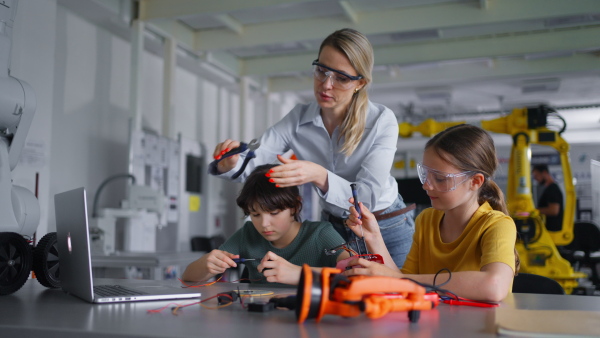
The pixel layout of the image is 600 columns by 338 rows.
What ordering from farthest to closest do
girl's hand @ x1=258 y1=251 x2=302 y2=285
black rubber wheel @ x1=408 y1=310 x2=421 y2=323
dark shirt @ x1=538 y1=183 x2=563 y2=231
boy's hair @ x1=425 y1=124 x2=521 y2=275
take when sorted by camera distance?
dark shirt @ x1=538 y1=183 x2=563 y2=231
boy's hair @ x1=425 y1=124 x2=521 y2=275
girl's hand @ x1=258 y1=251 x2=302 y2=285
black rubber wheel @ x1=408 y1=310 x2=421 y2=323

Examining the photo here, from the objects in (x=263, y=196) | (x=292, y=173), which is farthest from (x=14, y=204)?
(x=292, y=173)

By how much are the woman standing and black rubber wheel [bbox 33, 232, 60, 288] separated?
0.55 meters

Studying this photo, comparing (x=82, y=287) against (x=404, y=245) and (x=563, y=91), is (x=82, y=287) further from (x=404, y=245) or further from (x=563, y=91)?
(x=563, y=91)

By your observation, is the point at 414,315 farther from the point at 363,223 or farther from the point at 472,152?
the point at 472,152

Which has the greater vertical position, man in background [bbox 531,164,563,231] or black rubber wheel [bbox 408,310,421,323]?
man in background [bbox 531,164,563,231]

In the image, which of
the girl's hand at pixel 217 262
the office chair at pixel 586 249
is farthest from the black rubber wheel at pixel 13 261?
the office chair at pixel 586 249

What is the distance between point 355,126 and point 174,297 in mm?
891

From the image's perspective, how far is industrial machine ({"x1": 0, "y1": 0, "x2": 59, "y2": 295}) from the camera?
1360mm

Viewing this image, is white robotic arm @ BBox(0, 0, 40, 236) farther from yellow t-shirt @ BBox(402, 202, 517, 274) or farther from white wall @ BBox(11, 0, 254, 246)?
white wall @ BBox(11, 0, 254, 246)

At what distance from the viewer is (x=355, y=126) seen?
1.79 metres

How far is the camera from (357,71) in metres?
1.77

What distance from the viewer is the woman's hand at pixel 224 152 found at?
5.56ft

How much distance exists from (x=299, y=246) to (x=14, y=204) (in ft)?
3.03

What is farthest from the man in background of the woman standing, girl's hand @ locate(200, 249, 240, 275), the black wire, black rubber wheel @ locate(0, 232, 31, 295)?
black rubber wheel @ locate(0, 232, 31, 295)
